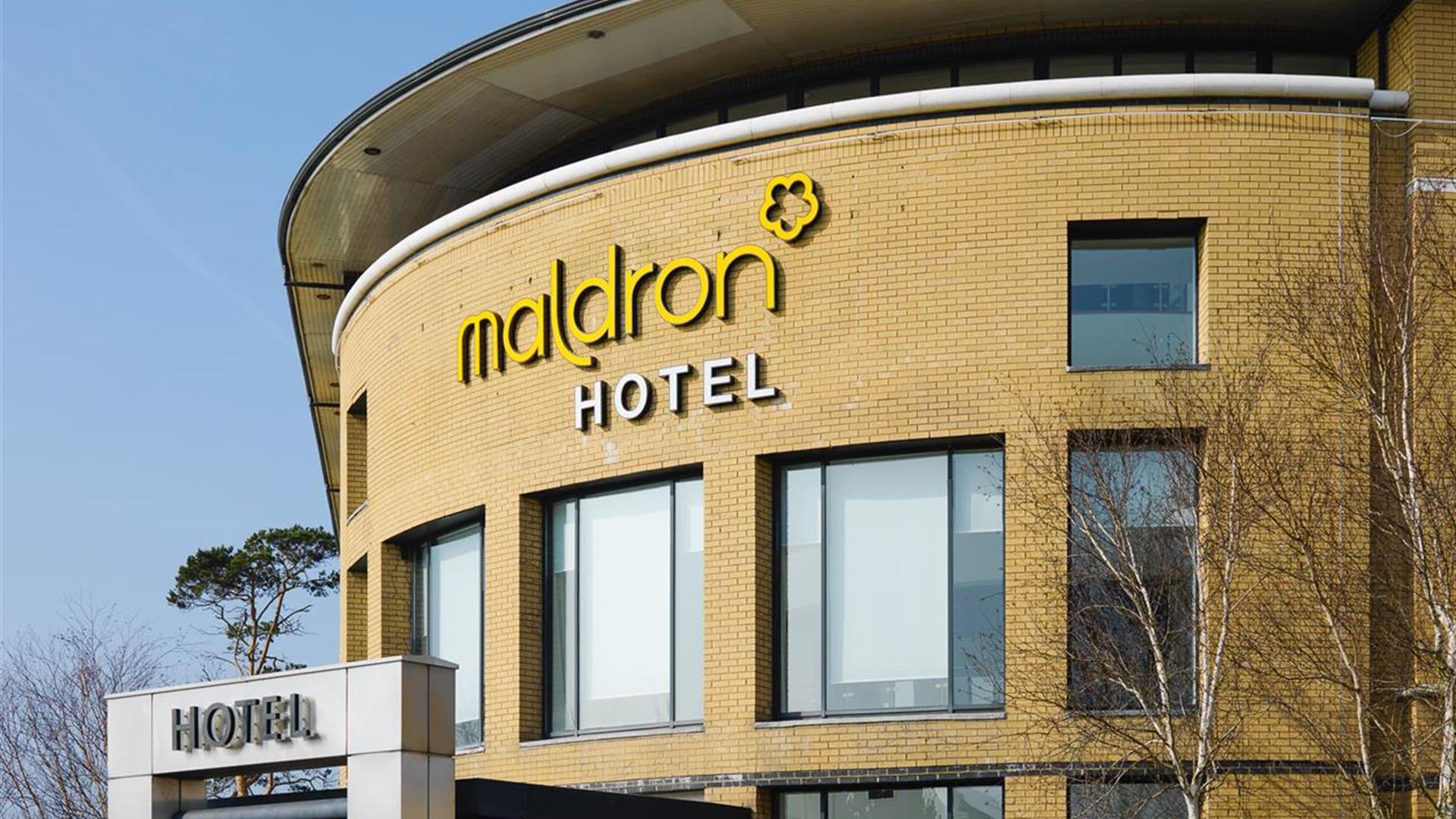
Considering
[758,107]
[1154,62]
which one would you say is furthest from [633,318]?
[1154,62]

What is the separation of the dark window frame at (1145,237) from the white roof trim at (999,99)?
5.24 feet

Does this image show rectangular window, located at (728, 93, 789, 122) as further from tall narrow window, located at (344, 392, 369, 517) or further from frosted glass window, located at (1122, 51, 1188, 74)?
tall narrow window, located at (344, 392, 369, 517)

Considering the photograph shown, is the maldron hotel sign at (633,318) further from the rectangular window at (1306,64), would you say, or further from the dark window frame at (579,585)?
the rectangular window at (1306,64)

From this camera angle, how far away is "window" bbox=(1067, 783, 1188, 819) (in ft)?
86.6

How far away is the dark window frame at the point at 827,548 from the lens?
28.0 meters

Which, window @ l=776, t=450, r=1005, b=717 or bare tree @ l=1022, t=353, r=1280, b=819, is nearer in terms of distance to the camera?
bare tree @ l=1022, t=353, r=1280, b=819

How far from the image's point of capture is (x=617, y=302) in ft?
101

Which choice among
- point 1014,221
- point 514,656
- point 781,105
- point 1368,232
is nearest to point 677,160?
point 781,105

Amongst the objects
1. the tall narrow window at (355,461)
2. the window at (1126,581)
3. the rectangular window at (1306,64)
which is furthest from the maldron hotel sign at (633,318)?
the tall narrow window at (355,461)

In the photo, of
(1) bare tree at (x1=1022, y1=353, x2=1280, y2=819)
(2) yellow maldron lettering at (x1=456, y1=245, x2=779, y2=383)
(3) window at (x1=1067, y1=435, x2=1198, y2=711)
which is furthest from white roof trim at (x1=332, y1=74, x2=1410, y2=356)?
(3) window at (x1=1067, y1=435, x2=1198, y2=711)

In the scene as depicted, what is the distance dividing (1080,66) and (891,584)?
7795mm

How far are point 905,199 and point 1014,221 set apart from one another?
148 centimetres

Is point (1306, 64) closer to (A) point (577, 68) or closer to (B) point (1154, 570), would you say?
(B) point (1154, 570)

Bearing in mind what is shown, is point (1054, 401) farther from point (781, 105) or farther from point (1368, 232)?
point (781, 105)
